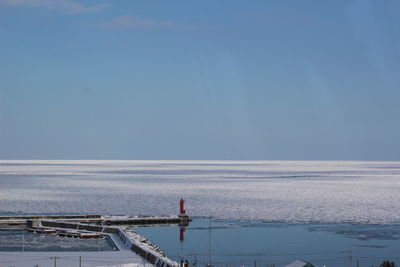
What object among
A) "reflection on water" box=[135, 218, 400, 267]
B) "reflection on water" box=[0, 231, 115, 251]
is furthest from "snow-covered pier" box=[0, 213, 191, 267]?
"reflection on water" box=[135, 218, 400, 267]

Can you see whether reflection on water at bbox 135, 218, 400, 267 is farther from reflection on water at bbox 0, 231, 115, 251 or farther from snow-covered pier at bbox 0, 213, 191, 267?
reflection on water at bbox 0, 231, 115, 251

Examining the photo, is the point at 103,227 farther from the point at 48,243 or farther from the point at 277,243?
the point at 277,243

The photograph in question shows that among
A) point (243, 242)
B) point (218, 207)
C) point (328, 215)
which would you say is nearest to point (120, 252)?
point (243, 242)

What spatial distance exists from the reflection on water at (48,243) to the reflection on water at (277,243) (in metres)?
4.83

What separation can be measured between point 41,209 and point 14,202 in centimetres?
1306

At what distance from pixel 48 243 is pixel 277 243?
1658 centimetres

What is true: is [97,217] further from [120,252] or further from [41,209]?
[120,252]

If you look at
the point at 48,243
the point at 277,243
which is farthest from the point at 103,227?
the point at 277,243

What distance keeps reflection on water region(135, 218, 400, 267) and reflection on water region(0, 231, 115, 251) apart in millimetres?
4825

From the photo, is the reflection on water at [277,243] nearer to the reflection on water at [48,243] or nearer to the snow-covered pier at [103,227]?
the snow-covered pier at [103,227]

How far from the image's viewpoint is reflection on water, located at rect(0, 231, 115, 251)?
45.5 metres

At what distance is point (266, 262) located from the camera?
1666 inches

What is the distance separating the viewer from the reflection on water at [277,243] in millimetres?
44281

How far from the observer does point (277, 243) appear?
51.3 metres
